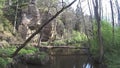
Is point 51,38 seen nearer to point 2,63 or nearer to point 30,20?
point 30,20

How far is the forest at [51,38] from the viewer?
22.4m

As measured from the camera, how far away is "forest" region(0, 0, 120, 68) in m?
22.4

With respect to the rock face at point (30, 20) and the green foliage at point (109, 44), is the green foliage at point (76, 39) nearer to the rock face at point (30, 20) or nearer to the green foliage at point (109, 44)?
the rock face at point (30, 20)

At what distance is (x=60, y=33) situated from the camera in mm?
55594

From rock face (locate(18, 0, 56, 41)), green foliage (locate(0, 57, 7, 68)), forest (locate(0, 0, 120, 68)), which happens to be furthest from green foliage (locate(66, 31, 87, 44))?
green foliage (locate(0, 57, 7, 68))

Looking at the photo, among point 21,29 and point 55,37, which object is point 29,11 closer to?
point 21,29

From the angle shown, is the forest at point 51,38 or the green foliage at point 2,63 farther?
the forest at point 51,38

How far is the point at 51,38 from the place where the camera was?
48125mm

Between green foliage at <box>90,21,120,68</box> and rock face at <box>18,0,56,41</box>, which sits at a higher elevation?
rock face at <box>18,0,56,41</box>

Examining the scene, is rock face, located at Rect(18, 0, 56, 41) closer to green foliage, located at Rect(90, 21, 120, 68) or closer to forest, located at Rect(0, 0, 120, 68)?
forest, located at Rect(0, 0, 120, 68)

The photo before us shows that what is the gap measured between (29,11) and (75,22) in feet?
90.4

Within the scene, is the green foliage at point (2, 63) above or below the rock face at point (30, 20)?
below

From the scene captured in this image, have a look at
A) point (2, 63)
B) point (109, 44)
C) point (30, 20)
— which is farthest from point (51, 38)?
point (2, 63)

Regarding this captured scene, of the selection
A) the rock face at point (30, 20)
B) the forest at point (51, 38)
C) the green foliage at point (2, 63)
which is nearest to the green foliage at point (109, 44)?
the forest at point (51, 38)
